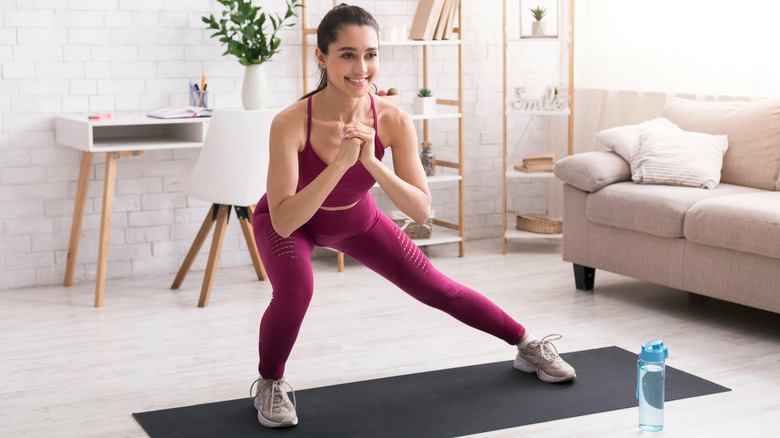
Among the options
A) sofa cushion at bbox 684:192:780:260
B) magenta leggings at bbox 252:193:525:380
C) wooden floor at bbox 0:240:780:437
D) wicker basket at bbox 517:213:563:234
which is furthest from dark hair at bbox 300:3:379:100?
wicker basket at bbox 517:213:563:234

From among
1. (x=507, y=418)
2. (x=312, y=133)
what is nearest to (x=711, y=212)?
(x=507, y=418)

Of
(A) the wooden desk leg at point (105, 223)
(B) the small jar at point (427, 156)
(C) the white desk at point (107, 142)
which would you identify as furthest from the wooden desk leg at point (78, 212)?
(B) the small jar at point (427, 156)

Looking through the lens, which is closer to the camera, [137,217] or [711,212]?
[711,212]

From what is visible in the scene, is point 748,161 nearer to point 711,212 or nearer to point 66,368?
point 711,212

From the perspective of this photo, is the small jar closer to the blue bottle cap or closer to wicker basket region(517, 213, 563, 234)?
wicker basket region(517, 213, 563, 234)

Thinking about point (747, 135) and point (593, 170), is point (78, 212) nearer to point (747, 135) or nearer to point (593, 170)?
point (593, 170)

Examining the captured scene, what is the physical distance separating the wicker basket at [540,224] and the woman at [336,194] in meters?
2.24

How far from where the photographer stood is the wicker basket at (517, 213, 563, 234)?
16.0ft

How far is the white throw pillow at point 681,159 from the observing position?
375cm

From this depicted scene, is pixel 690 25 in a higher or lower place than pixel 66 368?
higher

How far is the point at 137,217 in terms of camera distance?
443 cm

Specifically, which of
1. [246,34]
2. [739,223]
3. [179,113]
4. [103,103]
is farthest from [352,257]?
[103,103]

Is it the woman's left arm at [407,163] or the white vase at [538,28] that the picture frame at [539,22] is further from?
the woman's left arm at [407,163]

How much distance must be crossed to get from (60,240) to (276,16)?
4.79ft
